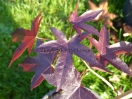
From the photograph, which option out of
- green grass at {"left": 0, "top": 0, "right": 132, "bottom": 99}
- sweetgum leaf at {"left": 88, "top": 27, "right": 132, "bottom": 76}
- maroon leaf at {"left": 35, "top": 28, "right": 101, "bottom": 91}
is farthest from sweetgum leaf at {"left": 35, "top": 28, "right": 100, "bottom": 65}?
green grass at {"left": 0, "top": 0, "right": 132, "bottom": 99}

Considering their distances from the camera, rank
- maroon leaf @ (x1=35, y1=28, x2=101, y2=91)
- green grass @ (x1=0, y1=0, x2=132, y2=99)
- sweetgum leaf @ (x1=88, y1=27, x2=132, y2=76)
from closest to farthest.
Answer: maroon leaf @ (x1=35, y1=28, x2=101, y2=91)
sweetgum leaf @ (x1=88, y1=27, x2=132, y2=76)
green grass @ (x1=0, y1=0, x2=132, y2=99)

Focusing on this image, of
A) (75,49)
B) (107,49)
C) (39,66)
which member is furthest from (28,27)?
(75,49)

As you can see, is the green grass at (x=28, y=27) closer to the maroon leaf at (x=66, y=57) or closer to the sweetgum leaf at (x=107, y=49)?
Result: the sweetgum leaf at (x=107, y=49)

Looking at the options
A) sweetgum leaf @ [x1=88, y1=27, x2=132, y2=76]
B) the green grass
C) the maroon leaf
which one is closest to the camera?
the maroon leaf

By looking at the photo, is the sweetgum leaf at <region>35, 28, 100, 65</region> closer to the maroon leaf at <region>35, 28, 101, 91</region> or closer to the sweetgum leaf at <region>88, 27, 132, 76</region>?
the maroon leaf at <region>35, 28, 101, 91</region>

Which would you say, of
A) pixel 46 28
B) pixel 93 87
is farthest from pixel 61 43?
pixel 46 28

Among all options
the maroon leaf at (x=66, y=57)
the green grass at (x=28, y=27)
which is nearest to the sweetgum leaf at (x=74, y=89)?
the maroon leaf at (x=66, y=57)

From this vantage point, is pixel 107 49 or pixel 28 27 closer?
pixel 107 49

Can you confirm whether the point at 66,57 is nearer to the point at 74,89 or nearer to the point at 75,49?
the point at 75,49

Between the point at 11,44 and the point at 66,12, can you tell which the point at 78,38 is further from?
the point at 66,12
